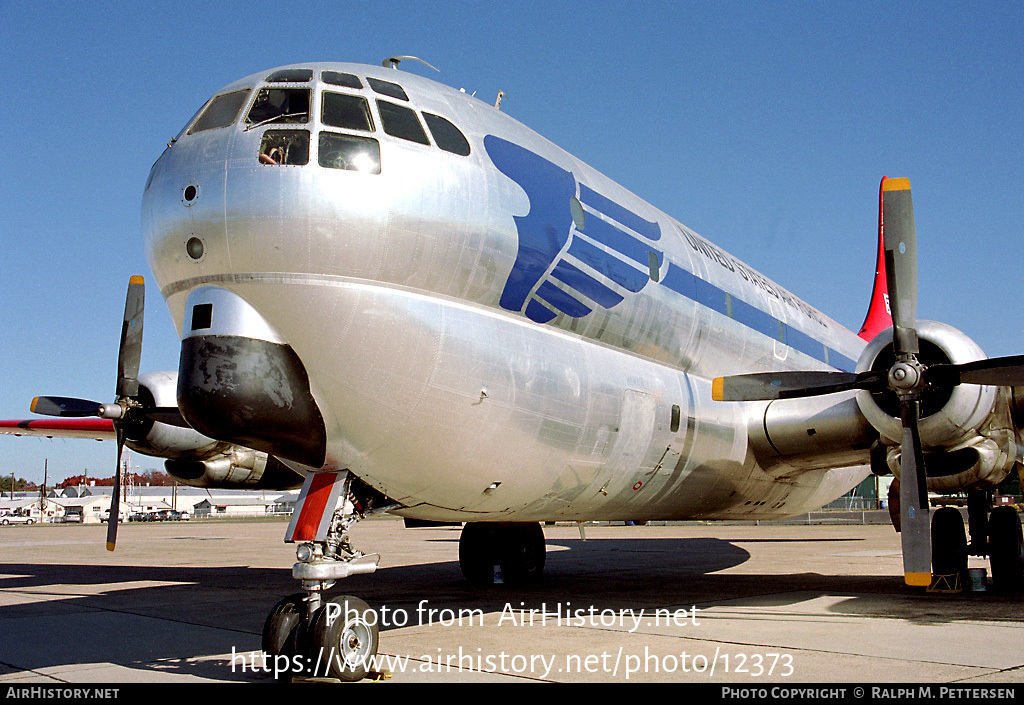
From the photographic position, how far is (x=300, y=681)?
5781mm

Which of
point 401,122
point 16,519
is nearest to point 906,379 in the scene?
point 401,122

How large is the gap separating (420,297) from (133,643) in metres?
4.27

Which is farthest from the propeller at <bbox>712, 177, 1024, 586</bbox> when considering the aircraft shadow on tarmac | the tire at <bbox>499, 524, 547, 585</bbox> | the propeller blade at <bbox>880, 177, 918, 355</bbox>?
the tire at <bbox>499, 524, 547, 585</bbox>

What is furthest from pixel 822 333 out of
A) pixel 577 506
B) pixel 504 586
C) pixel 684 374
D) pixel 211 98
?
pixel 211 98

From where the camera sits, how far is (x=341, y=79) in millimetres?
6715

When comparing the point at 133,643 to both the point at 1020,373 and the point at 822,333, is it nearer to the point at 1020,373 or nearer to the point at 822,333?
the point at 1020,373

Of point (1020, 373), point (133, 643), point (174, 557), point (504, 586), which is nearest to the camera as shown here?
point (133, 643)

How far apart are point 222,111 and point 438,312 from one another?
2.32 meters

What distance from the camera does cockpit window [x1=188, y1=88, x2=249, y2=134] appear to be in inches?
256

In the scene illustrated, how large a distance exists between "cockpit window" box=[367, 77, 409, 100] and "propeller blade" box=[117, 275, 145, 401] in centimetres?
701

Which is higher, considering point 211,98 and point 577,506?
point 211,98

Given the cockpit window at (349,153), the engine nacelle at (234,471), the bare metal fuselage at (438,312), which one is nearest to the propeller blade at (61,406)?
the engine nacelle at (234,471)

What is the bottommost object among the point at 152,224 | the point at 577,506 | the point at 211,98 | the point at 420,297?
the point at 577,506

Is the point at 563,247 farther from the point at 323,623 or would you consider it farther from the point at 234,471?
the point at 234,471
